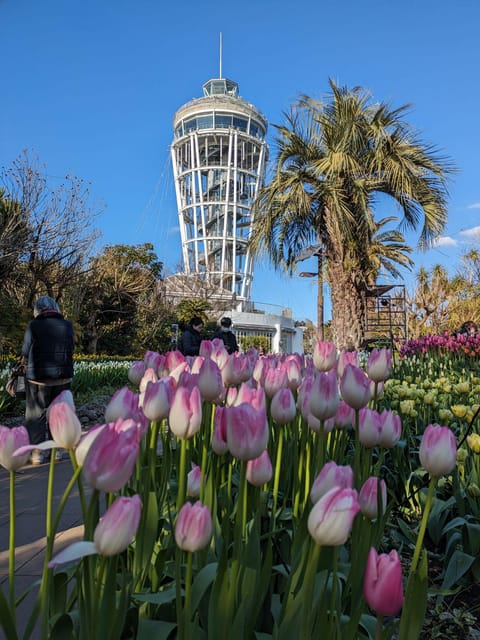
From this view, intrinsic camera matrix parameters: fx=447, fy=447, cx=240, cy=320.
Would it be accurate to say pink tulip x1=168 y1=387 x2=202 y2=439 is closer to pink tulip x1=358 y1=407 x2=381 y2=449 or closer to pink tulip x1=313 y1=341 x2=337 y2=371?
pink tulip x1=358 y1=407 x2=381 y2=449

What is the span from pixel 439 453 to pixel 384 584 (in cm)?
33

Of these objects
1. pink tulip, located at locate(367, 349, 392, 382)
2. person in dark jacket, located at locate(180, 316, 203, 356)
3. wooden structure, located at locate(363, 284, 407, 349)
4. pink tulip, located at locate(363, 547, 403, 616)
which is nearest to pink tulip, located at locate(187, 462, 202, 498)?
pink tulip, located at locate(363, 547, 403, 616)

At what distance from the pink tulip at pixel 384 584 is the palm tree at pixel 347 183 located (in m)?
8.69

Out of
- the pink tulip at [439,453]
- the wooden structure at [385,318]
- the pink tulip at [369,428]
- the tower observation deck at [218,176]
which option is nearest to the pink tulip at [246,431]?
the pink tulip at [439,453]

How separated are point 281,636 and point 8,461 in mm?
593

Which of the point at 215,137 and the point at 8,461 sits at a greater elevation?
the point at 215,137

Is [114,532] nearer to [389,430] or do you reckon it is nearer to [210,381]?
[210,381]

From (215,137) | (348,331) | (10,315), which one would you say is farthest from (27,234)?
(215,137)

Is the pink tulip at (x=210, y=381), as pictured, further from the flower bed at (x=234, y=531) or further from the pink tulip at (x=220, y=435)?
the pink tulip at (x=220, y=435)

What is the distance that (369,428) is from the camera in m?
1.14

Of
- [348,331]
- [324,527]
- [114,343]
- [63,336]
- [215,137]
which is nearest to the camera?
[324,527]

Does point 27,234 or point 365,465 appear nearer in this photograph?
point 365,465

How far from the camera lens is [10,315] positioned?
9180 mm

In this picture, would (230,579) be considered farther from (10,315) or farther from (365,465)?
(10,315)
